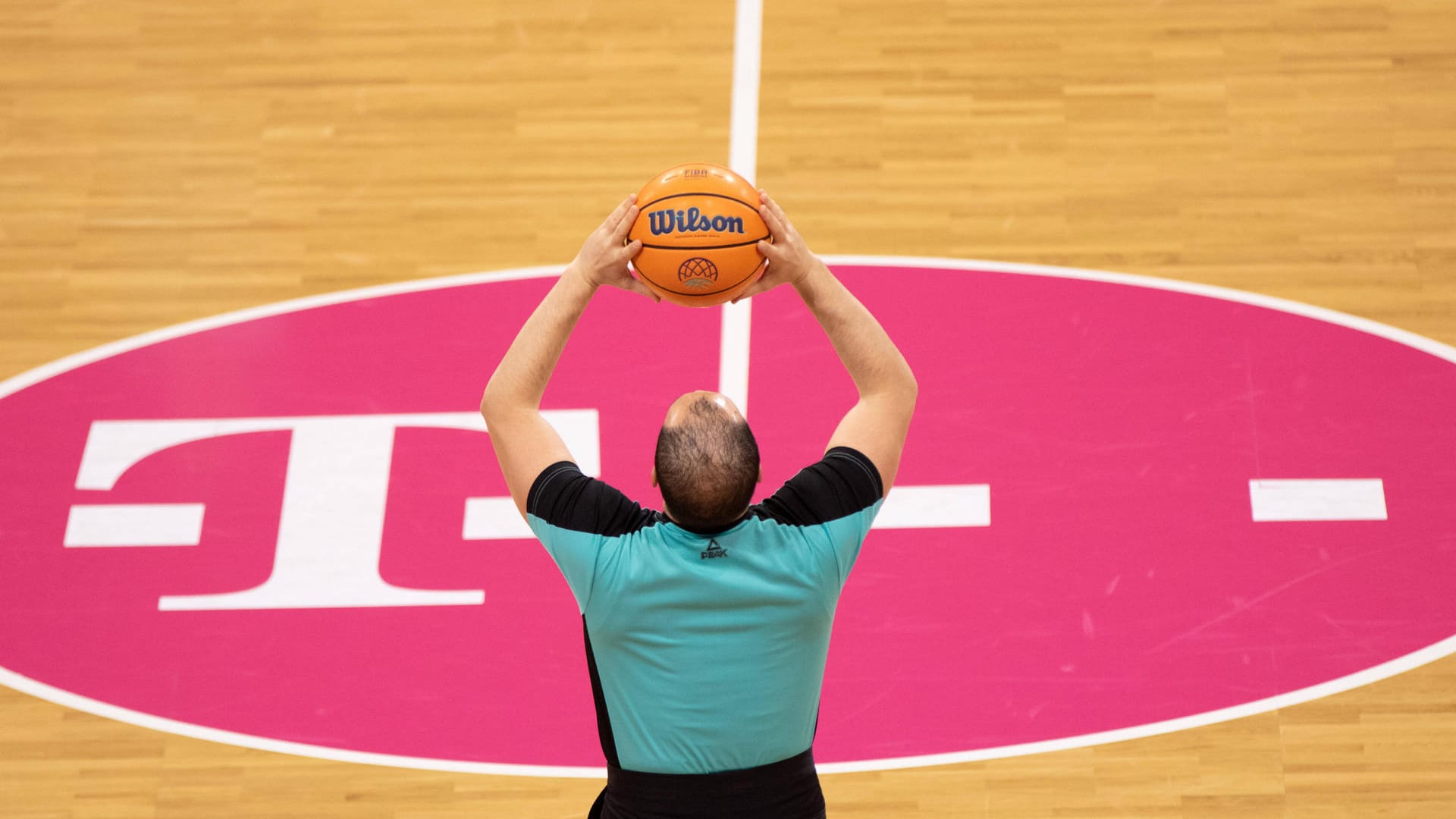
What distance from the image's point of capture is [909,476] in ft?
14.7

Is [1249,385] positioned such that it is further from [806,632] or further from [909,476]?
[806,632]

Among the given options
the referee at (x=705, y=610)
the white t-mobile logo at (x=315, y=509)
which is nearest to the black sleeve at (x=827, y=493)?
the referee at (x=705, y=610)

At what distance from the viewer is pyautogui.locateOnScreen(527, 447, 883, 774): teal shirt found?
7.36ft

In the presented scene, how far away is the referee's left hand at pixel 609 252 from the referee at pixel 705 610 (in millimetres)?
379

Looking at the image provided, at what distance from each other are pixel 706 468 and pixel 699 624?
0.87ft

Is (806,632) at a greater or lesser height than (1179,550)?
greater

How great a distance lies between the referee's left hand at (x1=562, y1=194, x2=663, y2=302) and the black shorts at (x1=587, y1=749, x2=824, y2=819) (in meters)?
0.93

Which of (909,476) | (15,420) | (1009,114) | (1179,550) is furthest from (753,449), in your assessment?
(15,420)

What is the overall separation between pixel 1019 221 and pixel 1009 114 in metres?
0.49

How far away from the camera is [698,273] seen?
2926mm

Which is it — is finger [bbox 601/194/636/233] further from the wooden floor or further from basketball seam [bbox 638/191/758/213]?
the wooden floor

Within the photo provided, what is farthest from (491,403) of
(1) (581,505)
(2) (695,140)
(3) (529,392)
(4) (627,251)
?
(2) (695,140)

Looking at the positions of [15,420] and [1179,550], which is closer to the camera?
[1179,550]

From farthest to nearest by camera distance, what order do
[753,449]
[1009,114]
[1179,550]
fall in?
[1009,114], [1179,550], [753,449]
